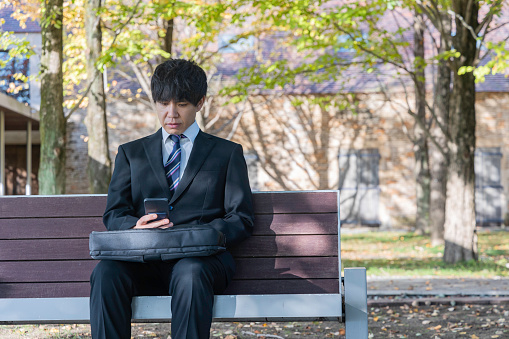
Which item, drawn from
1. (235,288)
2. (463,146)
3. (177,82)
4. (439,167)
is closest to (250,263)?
(235,288)

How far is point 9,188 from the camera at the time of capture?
2353 centimetres

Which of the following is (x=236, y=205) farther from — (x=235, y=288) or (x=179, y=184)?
(x=235, y=288)

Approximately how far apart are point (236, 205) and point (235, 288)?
0.52m

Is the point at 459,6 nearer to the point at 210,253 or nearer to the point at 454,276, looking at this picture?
the point at 454,276

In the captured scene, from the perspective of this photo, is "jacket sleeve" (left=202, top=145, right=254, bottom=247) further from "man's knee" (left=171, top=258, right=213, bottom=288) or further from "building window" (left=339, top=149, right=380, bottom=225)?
"building window" (left=339, top=149, right=380, bottom=225)

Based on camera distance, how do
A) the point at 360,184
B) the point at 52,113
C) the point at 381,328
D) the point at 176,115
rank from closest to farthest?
the point at 176,115, the point at 381,328, the point at 52,113, the point at 360,184

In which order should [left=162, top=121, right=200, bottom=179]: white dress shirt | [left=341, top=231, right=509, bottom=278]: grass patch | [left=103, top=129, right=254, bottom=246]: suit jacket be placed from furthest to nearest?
[left=341, top=231, right=509, bottom=278]: grass patch
[left=162, top=121, right=200, bottom=179]: white dress shirt
[left=103, top=129, right=254, bottom=246]: suit jacket

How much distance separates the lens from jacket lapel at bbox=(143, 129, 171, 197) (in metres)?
3.79

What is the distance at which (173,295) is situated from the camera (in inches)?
135

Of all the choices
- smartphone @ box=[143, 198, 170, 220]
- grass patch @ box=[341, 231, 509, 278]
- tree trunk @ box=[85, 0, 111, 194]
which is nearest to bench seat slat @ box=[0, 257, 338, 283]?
smartphone @ box=[143, 198, 170, 220]

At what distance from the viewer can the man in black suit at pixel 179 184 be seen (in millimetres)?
3648

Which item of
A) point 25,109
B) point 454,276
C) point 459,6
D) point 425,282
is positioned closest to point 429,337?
point 425,282

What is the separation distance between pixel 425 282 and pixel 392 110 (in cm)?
1402

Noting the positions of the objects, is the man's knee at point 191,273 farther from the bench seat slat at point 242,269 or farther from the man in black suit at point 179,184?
the bench seat slat at point 242,269
